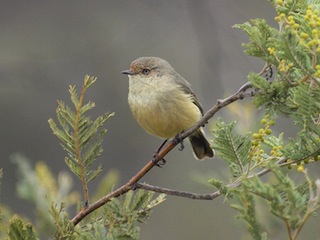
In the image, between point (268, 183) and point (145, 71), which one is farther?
point (145, 71)

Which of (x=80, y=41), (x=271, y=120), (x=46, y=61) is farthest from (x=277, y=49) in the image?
(x=80, y=41)

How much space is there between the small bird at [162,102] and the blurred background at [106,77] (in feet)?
9.27

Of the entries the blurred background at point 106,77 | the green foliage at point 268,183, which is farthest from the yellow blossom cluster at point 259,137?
the blurred background at point 106,77

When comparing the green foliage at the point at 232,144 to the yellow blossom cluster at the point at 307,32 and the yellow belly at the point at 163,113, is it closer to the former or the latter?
the yellow blossom cluster at the point at 307,32

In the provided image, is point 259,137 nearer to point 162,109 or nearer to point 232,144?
point 232,144

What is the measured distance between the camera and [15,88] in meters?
7.87

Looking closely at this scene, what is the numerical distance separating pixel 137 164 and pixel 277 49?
25.2ft

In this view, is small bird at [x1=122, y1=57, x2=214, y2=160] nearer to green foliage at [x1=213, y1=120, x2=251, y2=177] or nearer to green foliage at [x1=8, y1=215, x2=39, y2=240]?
green foliage at [x1=213, y1=120, x2=251, y2=177]

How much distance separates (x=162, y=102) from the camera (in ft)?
16.4

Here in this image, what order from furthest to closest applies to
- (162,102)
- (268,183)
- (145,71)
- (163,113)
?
(145,71) → (162,102) → (163,113) → (268,183)

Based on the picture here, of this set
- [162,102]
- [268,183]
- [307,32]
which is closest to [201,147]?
[162,102]

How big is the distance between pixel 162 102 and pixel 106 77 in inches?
202

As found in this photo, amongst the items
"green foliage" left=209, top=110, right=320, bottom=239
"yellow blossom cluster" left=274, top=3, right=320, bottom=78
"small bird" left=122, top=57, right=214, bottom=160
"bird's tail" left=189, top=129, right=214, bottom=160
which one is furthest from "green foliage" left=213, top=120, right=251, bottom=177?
"bird's tail" left=189, top=129, right=214, bottom=160

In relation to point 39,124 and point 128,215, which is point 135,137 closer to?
point 39,124
